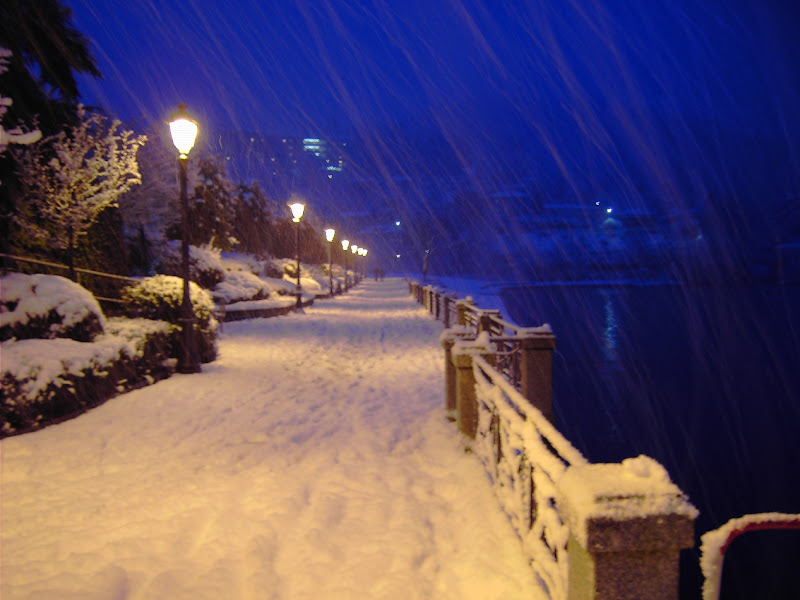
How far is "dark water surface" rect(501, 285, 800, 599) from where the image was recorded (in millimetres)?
8852

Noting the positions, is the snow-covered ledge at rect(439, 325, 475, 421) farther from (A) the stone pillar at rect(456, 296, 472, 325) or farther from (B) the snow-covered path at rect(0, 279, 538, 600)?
(A) the stone pillar at rect(456, 296, 472, 325)

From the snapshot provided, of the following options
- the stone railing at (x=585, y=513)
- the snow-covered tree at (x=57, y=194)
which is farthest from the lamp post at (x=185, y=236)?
the stone railing at (x=585, y=513)

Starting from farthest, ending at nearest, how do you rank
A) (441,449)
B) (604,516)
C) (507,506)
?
(441,449), (507,506), (604,516)

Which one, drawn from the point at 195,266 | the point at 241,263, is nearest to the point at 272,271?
the point at 241,263

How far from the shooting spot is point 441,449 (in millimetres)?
6223

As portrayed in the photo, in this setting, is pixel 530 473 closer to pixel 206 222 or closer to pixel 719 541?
pixel 719 541

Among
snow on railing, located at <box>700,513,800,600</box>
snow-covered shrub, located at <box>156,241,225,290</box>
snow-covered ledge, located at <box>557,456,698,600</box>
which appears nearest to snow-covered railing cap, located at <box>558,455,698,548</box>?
snow-covered ledge, located at <box>557,456,698,600</box>

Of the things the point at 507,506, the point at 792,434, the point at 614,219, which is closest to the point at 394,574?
the point at 507,506

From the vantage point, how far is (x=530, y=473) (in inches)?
147

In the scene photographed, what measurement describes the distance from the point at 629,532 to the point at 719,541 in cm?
36

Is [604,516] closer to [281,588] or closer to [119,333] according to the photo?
[281,588]

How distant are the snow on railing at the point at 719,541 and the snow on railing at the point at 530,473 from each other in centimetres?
70

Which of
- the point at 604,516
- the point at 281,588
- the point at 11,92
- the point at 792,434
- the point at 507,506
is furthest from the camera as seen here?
the point at 792,434

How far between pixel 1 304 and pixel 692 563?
11.4 m
